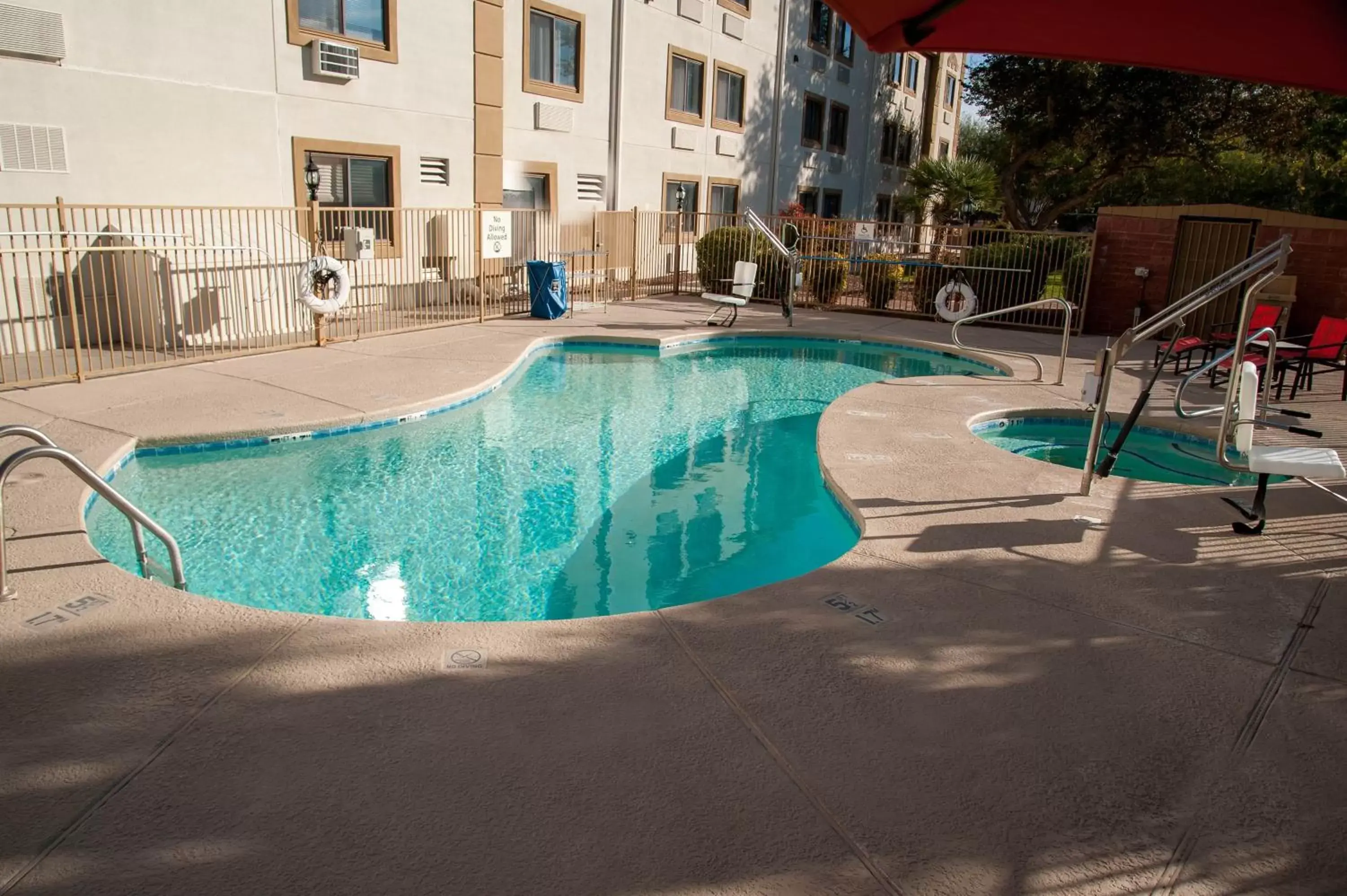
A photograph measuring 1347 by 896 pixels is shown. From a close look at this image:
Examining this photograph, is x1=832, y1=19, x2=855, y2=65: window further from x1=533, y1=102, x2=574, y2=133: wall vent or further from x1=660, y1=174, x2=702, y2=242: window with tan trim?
x1=533, y1=102, x2=574, y2=133: wall vent

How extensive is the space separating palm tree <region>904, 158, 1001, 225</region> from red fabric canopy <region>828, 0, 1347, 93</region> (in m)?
21.3

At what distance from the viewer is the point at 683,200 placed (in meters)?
21.1

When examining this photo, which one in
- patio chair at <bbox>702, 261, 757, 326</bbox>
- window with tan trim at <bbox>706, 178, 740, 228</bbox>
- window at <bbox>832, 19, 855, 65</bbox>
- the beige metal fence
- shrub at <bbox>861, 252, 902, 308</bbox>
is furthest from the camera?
window at <bbox>832, 19, 855, 65</bbox>

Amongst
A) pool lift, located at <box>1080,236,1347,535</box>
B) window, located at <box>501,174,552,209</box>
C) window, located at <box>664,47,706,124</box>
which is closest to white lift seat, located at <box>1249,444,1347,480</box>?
pool lift, located at <box>1080,236,1347,535</box>

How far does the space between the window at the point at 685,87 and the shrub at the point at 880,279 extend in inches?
240

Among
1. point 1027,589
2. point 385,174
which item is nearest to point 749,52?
point 385,174

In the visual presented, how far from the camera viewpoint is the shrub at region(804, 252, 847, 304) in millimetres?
17609

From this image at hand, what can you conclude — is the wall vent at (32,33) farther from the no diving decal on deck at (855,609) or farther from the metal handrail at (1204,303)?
the metal handrail at (1204,303)

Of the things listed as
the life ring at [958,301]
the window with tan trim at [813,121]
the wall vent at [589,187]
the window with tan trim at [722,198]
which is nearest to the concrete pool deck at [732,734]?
the life ring at [958,301]

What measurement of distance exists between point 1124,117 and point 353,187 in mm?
21494

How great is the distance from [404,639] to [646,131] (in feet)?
56.6

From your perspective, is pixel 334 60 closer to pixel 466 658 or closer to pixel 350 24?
pixel 350 24

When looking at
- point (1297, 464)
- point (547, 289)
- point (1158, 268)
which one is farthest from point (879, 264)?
point (1297, 464)

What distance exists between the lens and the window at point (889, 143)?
3045cm
